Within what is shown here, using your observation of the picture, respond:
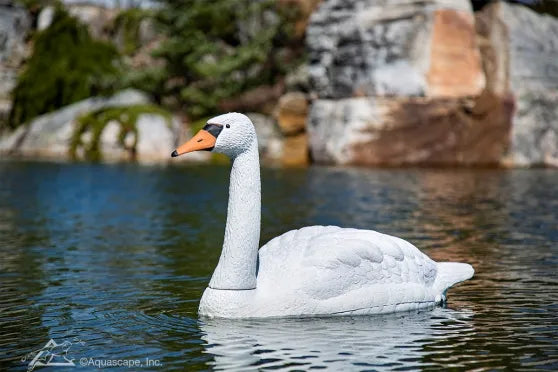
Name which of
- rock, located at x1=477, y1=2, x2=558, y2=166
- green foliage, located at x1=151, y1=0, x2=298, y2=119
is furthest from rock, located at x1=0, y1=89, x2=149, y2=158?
rock, located at x1=477, y1=2, x2=558, y2=166

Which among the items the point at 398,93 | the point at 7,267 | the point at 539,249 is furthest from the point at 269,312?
the point at 398,93

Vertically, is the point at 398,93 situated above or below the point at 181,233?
above

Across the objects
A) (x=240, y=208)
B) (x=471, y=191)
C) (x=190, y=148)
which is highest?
(x=190, y=148)

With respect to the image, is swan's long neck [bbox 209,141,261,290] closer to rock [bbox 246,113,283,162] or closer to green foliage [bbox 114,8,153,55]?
rock [bbox 246,113,283,162]

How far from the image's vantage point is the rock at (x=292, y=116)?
36875mm

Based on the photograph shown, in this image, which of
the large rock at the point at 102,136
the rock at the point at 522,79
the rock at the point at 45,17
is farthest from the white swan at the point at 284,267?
the rock at the point at 45,17

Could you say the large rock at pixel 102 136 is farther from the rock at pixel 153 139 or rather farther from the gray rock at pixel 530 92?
the gray rock at pixel 530 92

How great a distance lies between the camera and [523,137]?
34500 millimetres

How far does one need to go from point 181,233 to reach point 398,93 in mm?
20804

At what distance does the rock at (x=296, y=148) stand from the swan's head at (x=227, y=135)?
2933cm

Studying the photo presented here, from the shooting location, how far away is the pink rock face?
33.2m

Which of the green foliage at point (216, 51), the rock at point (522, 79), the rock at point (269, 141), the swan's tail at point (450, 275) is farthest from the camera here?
the green foliage at point (216, 51)

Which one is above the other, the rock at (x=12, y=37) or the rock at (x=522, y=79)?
the rock at (x=12, y=37)

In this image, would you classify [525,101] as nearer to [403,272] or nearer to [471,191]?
[471,191]
